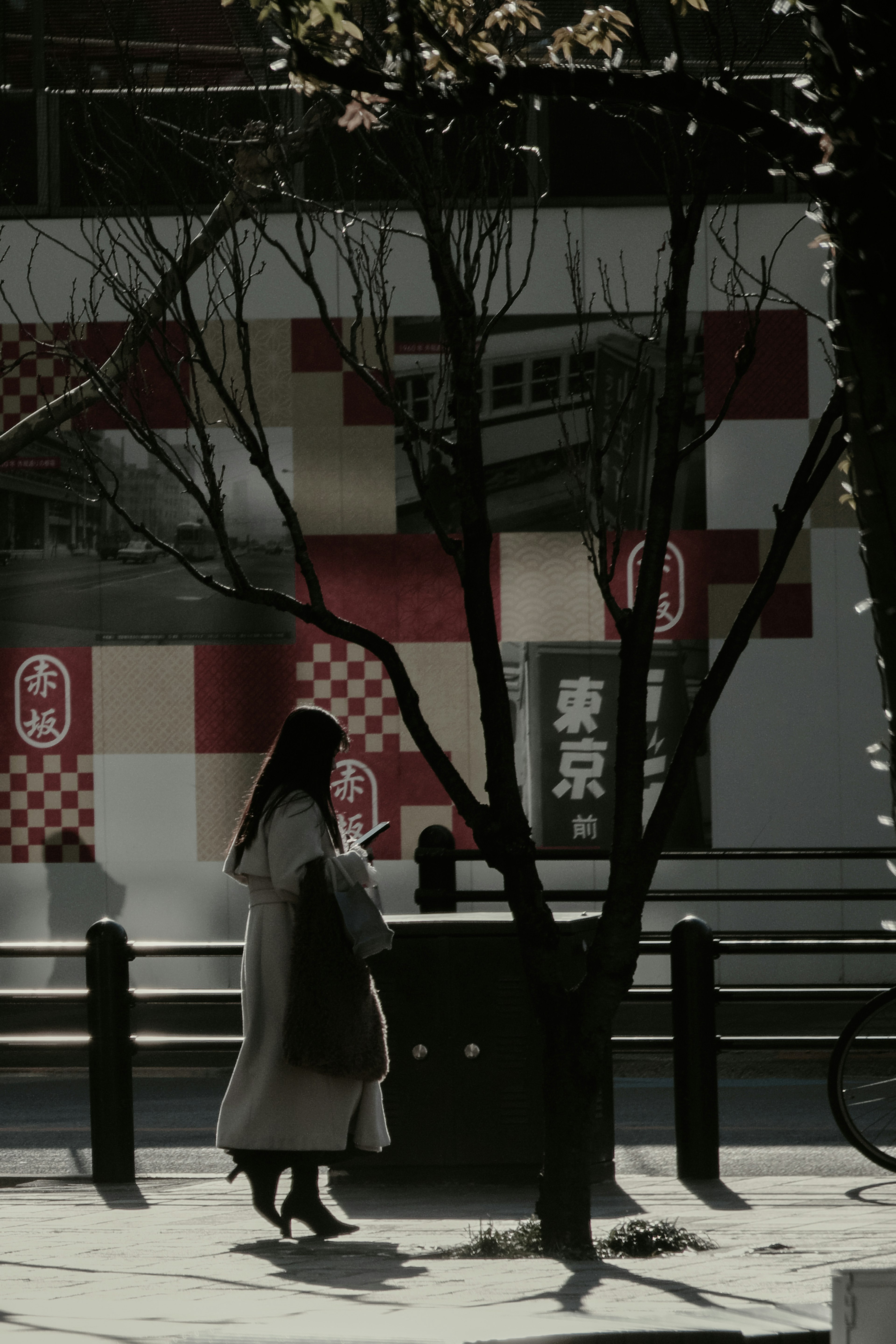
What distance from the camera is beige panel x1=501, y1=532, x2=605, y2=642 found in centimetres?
1304

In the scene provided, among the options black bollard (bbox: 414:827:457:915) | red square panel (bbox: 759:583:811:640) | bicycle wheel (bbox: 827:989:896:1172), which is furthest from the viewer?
red square panel (bbox: 759:583:811:640)

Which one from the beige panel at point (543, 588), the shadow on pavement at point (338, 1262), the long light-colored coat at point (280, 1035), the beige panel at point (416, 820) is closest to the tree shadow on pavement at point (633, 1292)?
the shadow on pavement at point (338, 1262)

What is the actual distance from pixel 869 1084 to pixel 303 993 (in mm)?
2375

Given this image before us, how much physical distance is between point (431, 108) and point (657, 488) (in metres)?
2.10

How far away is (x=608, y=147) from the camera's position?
13062 millimetres

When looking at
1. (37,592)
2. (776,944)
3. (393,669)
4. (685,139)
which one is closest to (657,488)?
(393,669)

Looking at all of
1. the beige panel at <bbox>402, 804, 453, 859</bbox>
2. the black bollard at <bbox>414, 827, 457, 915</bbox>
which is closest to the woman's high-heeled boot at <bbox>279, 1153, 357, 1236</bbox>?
the black bollard at <bbox>414, 827, 457, 915</bbox>

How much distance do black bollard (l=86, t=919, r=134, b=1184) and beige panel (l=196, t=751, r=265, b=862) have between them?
5.24m

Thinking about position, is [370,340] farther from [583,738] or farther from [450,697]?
[583,738]

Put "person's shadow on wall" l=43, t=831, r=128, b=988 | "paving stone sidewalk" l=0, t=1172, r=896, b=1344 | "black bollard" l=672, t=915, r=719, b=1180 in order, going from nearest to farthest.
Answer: "paving stone sidewalk" l=0, t=1172, r=896, b=1344
"black bollard" l=672, t=915, r=719, b=1180
"person's shadow on wall" l=43, t=831, r=128, b=988

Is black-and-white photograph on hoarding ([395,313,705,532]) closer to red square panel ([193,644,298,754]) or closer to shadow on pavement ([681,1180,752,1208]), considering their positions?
red square panel ([193,644,298,754])

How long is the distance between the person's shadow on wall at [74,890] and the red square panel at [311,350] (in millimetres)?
3607

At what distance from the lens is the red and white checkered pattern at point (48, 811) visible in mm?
12938

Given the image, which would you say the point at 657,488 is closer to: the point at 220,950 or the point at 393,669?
the point at 393,669
